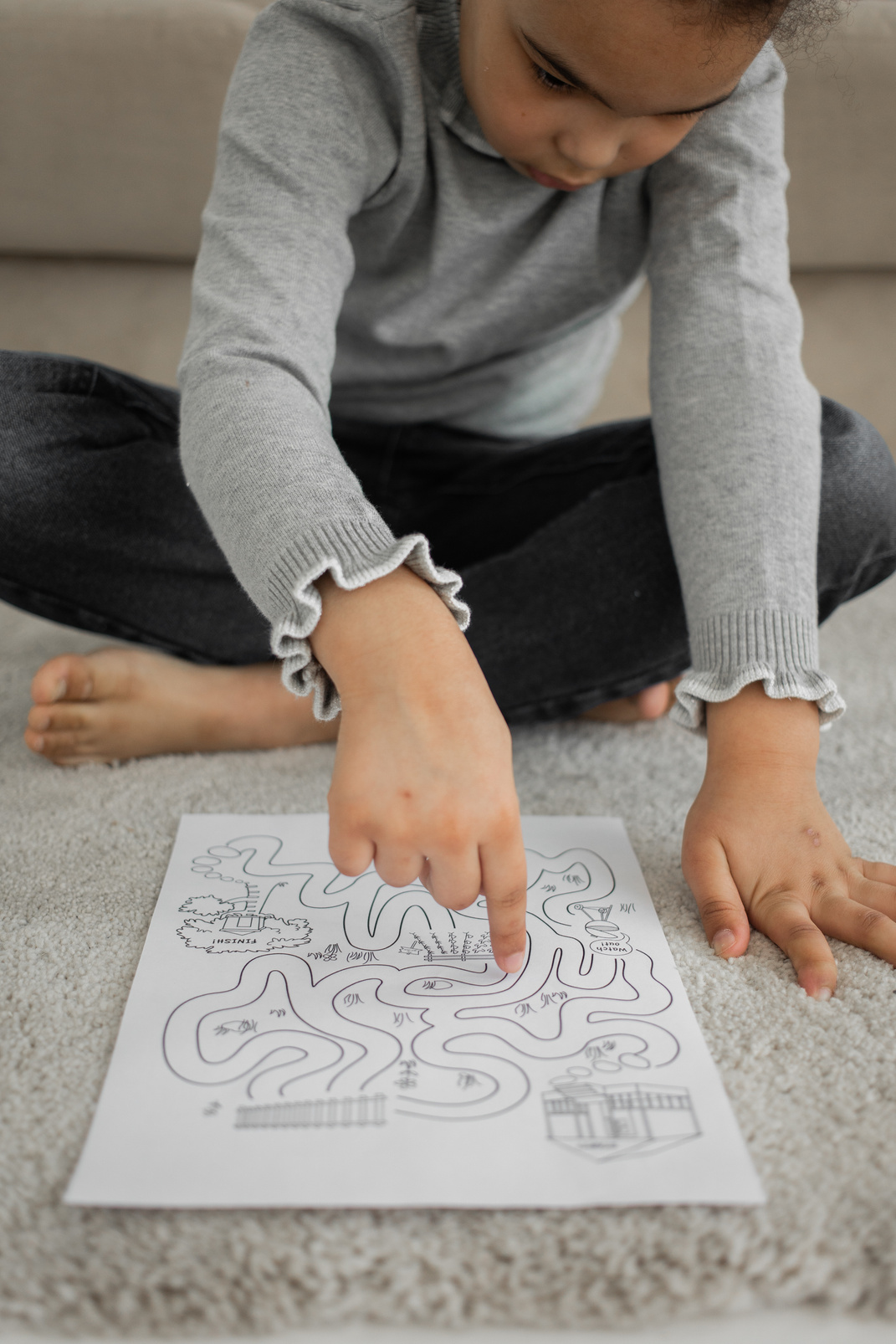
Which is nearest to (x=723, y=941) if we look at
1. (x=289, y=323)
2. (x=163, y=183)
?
(x=289, y=323)

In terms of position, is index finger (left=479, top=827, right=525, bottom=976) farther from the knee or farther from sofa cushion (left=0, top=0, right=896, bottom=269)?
sofa cushion (left=0, top=0, right=896, bottom=269)

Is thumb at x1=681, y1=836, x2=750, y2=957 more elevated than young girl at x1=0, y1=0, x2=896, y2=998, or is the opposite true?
young girl at x1=0, y1=0, x2=896, y2=998

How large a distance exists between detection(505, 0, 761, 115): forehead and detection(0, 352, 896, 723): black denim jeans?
0.82 ft

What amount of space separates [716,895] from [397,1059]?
182 mm

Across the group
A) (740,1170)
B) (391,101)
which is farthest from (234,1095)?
(391,101)

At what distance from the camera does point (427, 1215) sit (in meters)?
0.31

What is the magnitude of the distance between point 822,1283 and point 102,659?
0.52 metres

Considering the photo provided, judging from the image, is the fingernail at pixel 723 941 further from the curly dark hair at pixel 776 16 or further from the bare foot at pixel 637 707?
the curly dark hair at pixel 776 16

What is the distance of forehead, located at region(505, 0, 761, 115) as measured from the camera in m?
0.39

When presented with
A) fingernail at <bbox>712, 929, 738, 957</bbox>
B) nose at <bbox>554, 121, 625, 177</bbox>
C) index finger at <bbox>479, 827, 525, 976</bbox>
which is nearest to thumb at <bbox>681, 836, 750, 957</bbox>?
fingernail at <bbox>712, 929, 738, 957</bbox>

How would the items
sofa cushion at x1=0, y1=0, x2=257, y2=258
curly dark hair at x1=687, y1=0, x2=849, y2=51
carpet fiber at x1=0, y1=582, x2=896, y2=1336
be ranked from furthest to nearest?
sofa cushion at x1=0, y1=0, x2=257, y2=258, curly dark hair at x1=687, y1=0, x2=849, y2=51, carpet fiber at x1=0, y1=582, x2=896, y2=1336

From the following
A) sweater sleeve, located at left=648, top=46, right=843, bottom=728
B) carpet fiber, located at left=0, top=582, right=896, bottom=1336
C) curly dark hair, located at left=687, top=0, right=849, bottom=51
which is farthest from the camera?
sweater sleeve, located at left=648, top=46, right=843, bottom=728

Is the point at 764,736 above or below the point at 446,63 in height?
below

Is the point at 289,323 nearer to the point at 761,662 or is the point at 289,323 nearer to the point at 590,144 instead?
the point at 590,144
